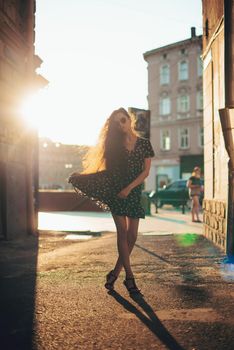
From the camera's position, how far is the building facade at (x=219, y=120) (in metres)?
5.39

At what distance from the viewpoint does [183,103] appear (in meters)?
39.0

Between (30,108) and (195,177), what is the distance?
5779 millimetres

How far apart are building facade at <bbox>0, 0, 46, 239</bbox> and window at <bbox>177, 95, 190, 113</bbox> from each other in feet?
102

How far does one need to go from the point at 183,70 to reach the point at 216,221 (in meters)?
34.4

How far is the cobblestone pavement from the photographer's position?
8.05ft

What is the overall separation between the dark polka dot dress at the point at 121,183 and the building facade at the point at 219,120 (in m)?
1.88

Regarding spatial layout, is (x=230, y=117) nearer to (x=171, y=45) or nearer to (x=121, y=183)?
(x=121, y=183)

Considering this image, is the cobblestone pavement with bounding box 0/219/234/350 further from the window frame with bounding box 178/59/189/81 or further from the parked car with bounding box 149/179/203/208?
the window frame with bounding box 178/59/189/81

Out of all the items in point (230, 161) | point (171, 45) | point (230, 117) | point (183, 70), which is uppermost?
point (171, 45)

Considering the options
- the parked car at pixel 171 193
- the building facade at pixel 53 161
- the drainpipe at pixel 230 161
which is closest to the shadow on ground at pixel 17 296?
the drainpipe at pixel 230 161

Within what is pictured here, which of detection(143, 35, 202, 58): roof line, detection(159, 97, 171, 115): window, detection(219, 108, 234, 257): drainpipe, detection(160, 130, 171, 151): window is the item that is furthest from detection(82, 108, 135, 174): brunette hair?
detection(159, 97, 171, 115): window

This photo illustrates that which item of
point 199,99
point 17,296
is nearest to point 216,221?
point 17,296

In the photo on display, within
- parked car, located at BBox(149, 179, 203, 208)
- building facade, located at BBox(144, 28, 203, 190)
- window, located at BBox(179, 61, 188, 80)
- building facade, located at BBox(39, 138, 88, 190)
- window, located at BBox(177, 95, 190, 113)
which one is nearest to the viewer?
parked car, located at BBox(149, 179, 203, 208)

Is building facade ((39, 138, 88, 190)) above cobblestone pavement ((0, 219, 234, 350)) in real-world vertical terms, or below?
above
